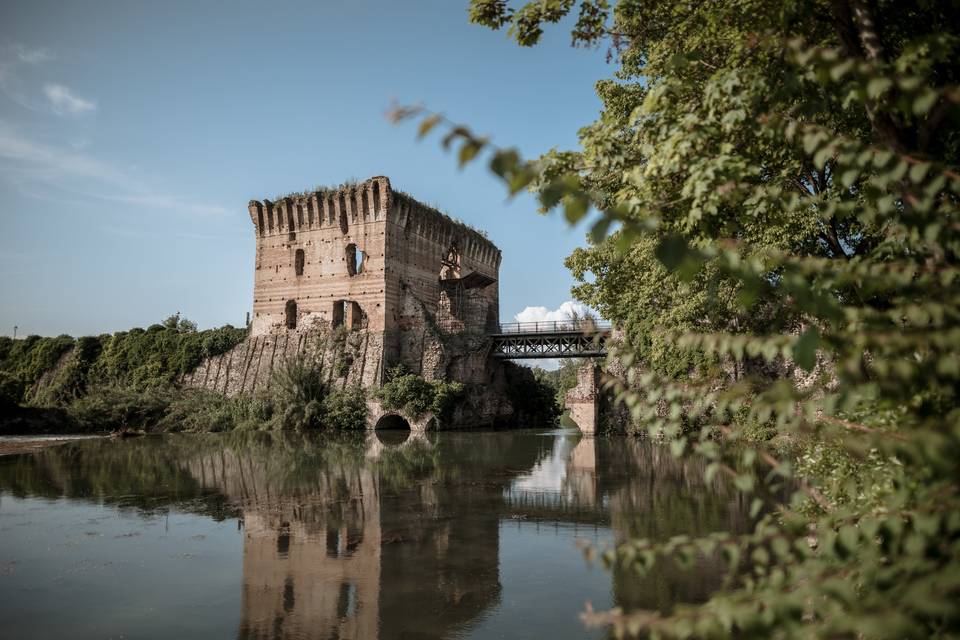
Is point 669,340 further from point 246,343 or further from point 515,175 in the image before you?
point 246,343

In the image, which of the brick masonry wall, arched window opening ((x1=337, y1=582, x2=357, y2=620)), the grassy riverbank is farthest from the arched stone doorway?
arched window opening ((x1=337, y1=582, x2=357, y2=620))

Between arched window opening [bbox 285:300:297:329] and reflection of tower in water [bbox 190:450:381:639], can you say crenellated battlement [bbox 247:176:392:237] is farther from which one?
reflection of tower in water [bbox 190:450:381:639]

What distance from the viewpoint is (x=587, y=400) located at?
90.4 feet

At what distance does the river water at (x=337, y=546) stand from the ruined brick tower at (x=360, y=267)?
1671cm

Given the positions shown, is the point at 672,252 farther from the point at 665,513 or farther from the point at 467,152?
the point at 665,513

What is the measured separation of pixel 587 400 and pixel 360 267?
1402 centimetres

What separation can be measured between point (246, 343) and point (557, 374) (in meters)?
51.5

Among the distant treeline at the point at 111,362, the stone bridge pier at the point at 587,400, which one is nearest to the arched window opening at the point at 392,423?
the stone bridge pier at the point at 587,400

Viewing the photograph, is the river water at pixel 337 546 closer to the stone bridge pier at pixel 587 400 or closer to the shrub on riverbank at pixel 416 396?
the stone bridge pier at pixel 587 400

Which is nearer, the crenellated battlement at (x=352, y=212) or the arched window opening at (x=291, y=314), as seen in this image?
Result: the crenellated battlement at (x=352, y=212)

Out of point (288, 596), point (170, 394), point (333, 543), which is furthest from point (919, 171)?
point (170, 394)

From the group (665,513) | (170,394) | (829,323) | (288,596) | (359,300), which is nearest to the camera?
(829,323)

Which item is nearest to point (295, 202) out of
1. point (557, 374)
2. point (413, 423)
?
point (413, 423)

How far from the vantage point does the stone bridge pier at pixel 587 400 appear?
27250mm
